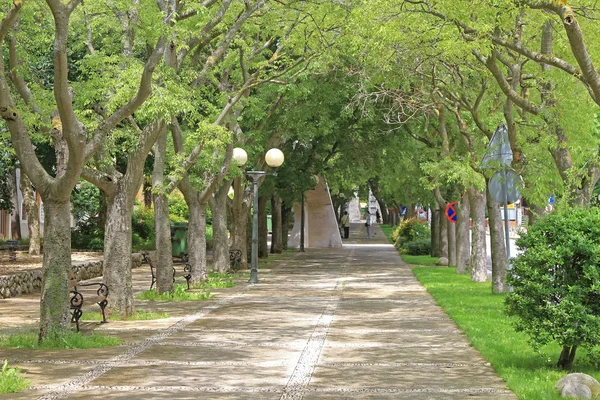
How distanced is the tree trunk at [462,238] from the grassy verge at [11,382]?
22082mm

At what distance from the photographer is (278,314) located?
59.3 ft

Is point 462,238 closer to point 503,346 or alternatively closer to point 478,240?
point 478,240

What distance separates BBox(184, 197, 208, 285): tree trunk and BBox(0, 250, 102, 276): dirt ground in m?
4.54

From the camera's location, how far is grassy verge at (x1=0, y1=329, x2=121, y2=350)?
13.0 meters

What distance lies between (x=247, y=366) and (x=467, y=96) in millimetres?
12095

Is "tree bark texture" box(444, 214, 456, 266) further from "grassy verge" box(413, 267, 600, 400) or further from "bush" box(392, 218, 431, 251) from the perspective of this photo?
"grassy verge" box(413, 267, 600, 400)

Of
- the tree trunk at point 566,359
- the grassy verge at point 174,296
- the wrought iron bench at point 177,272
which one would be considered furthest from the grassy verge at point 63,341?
the wrought iron bench at point 177,272

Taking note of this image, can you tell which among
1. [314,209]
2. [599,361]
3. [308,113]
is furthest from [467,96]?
[314,209]

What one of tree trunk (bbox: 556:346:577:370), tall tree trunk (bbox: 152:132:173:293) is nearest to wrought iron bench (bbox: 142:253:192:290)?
tall tree trunk (bbox: 152:132:173:293)

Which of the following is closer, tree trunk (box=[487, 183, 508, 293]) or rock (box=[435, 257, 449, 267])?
tree trunk (box=[487, 183, 508, 293])

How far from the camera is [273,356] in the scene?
12367mm

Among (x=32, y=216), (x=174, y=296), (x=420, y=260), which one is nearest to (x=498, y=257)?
(x=174, y=296)

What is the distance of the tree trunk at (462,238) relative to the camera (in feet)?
101

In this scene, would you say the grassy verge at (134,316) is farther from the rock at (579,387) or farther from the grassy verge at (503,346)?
the rock at (579,387)
